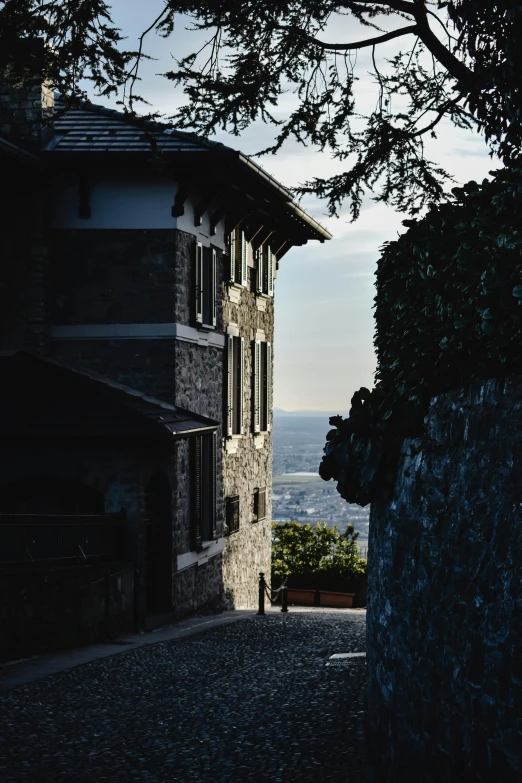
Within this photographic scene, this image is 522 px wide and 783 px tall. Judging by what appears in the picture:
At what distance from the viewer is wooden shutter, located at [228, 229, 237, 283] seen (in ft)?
70.7

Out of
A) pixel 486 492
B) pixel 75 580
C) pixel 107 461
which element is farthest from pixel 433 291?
pixel 107 461

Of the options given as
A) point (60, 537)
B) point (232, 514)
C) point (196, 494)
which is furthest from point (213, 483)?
point (60, 537)

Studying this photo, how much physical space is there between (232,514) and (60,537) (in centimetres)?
809

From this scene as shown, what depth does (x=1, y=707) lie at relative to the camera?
9.62 meters

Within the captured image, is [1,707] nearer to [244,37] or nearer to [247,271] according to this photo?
[244,37]

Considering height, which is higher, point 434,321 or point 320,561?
point 434,321

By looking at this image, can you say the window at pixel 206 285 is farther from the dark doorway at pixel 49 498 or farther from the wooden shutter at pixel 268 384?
the wooden shutter at pixel 268 384

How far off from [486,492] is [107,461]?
11239 mm

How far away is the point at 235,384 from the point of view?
2233 cm

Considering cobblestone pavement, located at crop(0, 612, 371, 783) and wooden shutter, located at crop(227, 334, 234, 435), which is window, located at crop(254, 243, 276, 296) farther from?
cobblestone pavement, located at crop(0, 612, 371, 783)

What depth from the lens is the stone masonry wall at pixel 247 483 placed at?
73.4 feet

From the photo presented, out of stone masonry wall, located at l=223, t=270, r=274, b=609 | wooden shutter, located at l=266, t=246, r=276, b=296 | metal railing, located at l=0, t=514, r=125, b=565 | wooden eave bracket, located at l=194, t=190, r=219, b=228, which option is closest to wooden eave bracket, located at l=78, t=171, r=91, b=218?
wooden eave bracket, located at l=194, t=190, r=219, b=228

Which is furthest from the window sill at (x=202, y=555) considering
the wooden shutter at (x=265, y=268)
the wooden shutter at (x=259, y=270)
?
the wooden shutter at (x=265, y=268)

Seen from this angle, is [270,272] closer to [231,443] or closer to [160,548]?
[231,443]
